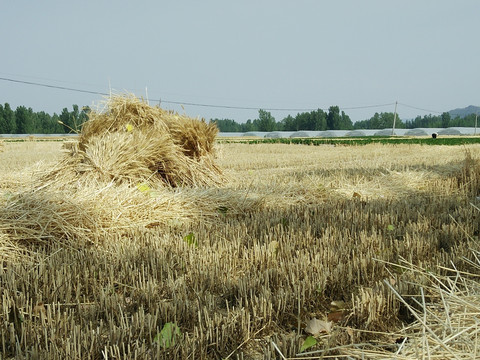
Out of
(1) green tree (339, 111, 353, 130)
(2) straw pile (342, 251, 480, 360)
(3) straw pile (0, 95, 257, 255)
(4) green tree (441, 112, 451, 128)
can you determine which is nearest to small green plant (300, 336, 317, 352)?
(2) straw pile (342, 251, 480, 360)

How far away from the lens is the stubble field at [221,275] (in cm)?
222

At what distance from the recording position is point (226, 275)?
3.20 metres

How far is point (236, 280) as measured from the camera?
10.5 ft

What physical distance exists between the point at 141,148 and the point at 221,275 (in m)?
3.90

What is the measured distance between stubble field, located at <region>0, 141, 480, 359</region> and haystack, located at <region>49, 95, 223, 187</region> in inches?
46.6

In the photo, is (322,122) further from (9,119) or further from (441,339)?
(441,339)

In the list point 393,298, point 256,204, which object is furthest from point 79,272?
point 256,204

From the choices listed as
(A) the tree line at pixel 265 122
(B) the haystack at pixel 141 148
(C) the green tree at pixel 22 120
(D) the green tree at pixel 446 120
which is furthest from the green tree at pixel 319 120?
(B) the haystack at pixel 141 148

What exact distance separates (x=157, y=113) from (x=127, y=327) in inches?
225

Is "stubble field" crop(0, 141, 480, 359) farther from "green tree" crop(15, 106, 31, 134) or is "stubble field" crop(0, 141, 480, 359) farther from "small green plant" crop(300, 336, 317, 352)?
"green tree" crop(15, 106, 31, 134)

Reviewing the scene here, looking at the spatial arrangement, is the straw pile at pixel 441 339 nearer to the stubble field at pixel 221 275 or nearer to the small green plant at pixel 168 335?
the stubble field at pixel 221 275

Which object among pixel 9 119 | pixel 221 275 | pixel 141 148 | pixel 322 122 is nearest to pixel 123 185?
pixel 141 148

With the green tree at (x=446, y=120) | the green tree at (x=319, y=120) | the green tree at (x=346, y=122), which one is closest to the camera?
the green tree at (x=319, y=120)

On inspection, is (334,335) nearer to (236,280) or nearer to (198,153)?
(236,280)
